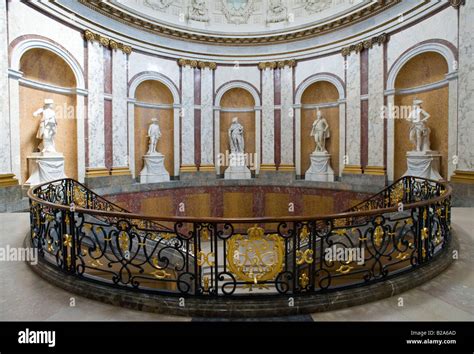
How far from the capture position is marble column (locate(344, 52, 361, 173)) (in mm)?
10633

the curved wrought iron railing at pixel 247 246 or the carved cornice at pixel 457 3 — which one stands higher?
the carved cornice at pixel 457 3

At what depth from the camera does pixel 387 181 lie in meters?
9.87

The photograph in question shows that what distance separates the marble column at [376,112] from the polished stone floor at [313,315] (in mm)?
6676

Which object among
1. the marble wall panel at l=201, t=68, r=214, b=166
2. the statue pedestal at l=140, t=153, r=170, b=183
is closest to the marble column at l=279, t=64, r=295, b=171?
the marble wall panel at l=201, t=68, r=214, b=166

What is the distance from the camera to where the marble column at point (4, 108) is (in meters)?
6.98

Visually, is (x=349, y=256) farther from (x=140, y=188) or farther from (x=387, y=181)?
(x=140, y=188)

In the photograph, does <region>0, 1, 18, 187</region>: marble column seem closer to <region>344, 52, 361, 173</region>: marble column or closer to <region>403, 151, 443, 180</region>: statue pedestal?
<region>344, 52, 361, 173</region>: marble column

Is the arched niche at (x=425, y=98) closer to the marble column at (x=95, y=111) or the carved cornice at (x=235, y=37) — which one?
the carved cornice at (x=235, y=37)

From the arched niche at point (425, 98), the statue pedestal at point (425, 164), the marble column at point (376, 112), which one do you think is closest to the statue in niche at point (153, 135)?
the marble column at point (376, 112)

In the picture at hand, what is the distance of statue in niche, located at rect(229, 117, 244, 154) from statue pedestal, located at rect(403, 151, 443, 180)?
21.1 feet

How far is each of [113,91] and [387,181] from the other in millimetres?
9672
